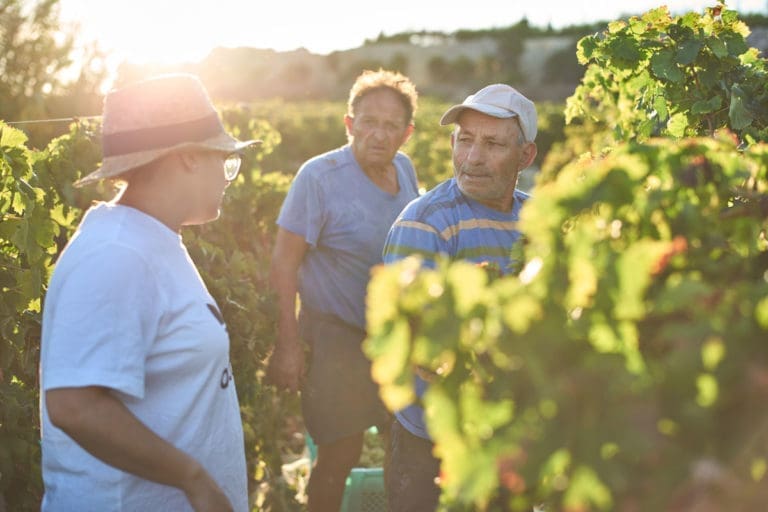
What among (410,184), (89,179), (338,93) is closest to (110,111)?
(89,179)

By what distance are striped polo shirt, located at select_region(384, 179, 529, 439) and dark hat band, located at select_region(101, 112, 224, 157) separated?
831 millimetres

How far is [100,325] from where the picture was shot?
5.88ft

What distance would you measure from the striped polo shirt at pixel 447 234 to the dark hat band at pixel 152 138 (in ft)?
2.73

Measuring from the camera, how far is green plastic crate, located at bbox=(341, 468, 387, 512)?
4312 mm

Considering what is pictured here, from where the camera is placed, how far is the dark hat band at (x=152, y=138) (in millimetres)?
2000

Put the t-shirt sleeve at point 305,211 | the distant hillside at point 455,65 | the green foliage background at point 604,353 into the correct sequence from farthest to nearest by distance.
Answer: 1. the distant hillside at point 455,65
2. the t-shirt sleeve at point 305,211
3. the green foliage background at point 604,353

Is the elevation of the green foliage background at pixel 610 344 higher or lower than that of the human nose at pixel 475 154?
higher

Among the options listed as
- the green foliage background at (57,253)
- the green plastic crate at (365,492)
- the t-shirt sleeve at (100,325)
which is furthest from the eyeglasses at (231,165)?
the green plastic crate at (365,492)

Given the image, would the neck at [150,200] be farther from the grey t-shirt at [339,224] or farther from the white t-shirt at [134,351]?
the grey t-shirt at [339,224]

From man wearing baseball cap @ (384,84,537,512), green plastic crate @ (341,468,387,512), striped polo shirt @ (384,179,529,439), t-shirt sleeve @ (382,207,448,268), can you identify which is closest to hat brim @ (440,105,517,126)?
man wearing baseball cap @ (384,84,537,512)

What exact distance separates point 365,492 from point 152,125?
9.42ft

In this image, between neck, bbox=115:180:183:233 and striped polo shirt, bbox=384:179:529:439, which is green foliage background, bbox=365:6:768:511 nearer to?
neck, bbox=115:180:183:233

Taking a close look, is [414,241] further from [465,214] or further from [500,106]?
[500,106]

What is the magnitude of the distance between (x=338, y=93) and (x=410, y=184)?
61355 millimetres
